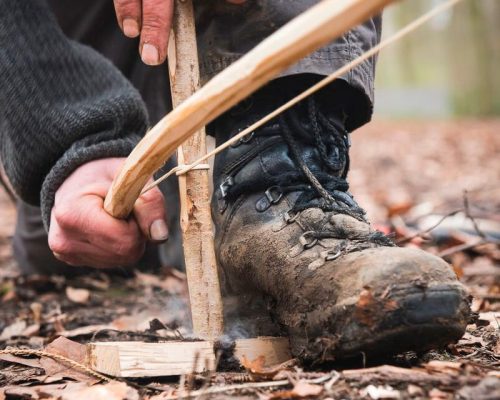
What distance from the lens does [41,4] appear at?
64.1 inches

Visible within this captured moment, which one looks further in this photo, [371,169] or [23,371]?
[371,169]

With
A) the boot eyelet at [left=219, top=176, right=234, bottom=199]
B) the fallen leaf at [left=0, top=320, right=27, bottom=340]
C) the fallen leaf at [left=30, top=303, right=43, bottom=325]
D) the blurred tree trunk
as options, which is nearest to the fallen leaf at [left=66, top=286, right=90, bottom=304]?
the fallen leaf at [left=30, top=303, right=43, bottom=325]

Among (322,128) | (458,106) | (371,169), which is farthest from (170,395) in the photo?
(458,106)

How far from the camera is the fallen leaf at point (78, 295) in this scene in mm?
2230

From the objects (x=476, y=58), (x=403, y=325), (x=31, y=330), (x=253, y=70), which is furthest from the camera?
(x=476, y=58)

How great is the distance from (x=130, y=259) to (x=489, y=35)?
13.8 m

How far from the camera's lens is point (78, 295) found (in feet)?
7.48

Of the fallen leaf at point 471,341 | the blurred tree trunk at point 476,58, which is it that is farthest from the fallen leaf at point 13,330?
the blurred tree trunk at point 476,58

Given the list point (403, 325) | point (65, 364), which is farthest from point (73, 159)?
point (403, 325)

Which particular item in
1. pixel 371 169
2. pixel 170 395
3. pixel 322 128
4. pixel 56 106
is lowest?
pixel 170 395

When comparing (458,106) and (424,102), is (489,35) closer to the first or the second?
(458,106)

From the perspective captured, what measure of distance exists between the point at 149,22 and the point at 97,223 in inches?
15.9

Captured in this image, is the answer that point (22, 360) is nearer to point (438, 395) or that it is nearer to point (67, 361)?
point (67, 361)

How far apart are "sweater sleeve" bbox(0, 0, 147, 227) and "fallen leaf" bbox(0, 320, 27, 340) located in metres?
0.35
